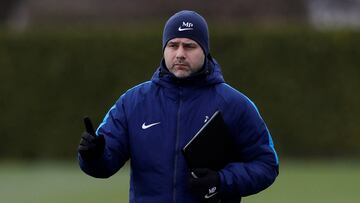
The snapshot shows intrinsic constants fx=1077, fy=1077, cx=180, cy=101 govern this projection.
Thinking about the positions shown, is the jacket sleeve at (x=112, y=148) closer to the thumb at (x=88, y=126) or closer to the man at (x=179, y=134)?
the man at (x=179, y=134)

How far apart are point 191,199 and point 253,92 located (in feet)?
52.8

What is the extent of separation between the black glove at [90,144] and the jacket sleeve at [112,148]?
0.07 metres

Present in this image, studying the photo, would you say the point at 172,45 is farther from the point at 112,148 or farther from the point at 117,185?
the point at 117,185

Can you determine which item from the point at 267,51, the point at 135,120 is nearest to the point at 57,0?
the point at 267,51

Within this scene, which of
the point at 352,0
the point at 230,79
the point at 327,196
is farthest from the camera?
the point at 352,0

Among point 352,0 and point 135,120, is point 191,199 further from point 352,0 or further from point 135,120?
point 352,0

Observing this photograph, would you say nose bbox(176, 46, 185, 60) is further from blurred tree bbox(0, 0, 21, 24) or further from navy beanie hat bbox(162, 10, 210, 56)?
blurred tree bbox(0, 0, 21, 24)

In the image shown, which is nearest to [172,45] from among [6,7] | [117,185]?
[117,185]

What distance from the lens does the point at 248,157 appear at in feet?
20.3

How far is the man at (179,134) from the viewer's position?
6.08 metres

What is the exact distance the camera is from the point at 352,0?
39094mm

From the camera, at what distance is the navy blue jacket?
240 inches

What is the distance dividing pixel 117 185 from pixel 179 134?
34.7 ft

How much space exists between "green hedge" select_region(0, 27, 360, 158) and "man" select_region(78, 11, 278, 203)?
52.0 ft
